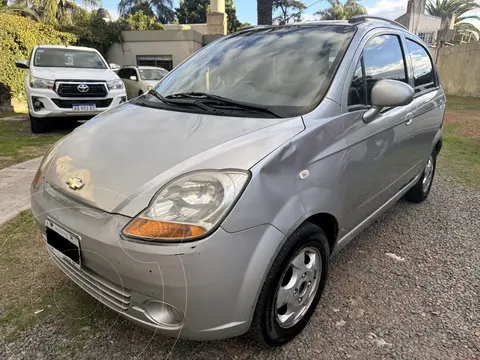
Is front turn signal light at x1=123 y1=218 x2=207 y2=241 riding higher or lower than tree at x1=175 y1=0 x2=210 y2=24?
lower

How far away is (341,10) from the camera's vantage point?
35.7m

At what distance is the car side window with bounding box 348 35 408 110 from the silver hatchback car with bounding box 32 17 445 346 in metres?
0.02

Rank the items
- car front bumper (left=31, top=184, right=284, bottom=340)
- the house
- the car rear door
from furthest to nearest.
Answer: the house
the car rear door
car front bumper (left=31, top=184, right=284, bottom=340)

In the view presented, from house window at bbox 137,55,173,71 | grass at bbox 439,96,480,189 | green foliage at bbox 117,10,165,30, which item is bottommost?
grass at bbox 439,96,480,189

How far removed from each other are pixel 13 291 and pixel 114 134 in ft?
4.26

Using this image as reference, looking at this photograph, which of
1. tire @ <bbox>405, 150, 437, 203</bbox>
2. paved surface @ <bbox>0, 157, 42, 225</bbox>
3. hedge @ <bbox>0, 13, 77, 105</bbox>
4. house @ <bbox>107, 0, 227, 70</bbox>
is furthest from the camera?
house @ <bbox>107, 0, 227, 70</bbox>

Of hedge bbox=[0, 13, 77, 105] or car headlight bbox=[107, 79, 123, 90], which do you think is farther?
hedge bbox=[0, 13, 77, 105]

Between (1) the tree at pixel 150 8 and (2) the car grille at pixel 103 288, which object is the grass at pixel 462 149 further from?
(1) the tree at pixel 150 8

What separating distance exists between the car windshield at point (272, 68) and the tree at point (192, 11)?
45.1 m

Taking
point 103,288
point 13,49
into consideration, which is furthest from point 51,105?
point 103,288

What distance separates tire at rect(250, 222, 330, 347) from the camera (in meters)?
1.68

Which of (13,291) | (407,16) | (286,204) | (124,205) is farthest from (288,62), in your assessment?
(407,16)

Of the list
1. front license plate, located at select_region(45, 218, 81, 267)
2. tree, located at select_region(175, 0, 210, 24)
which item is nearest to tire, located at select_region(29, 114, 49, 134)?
front license plate, located at select_region(45, 218, 81, 267)

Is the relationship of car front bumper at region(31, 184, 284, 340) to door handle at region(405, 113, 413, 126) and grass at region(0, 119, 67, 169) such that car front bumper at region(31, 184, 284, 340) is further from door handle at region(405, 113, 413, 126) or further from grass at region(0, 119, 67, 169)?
grass at region(0, 119, 67, 169)
